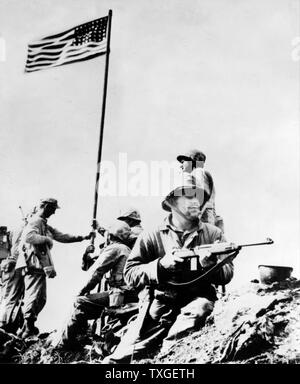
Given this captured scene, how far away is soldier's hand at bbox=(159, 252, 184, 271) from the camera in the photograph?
540 inches

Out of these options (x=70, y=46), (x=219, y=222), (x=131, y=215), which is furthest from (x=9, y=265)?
(x=70, y=46)

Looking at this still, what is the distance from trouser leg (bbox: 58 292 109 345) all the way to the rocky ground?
286 millimetres

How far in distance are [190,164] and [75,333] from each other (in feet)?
13.7

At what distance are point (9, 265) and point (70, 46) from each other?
4891mm

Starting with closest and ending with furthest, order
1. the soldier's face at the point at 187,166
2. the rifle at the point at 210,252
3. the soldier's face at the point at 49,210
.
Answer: the rifle at the point at 210,252
the soldier's face at the point at 187,166
the soldier's face at the point at 49,210

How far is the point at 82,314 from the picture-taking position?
14094 millimetres

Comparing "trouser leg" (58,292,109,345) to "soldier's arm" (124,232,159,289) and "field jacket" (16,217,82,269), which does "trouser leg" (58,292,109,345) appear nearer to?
"soldier's arm" (124,232,159,289)

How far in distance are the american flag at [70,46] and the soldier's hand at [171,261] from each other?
4.75 meters

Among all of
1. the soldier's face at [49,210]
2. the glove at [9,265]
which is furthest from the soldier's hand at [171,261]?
the glove at [9,265]

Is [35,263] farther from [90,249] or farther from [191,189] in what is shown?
[191,189]

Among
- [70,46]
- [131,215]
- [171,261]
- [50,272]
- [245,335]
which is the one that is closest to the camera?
[245,335]

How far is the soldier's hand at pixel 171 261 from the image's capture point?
13.7 meters

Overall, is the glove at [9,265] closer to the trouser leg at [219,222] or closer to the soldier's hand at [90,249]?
the soldier's hand at [90,249]
